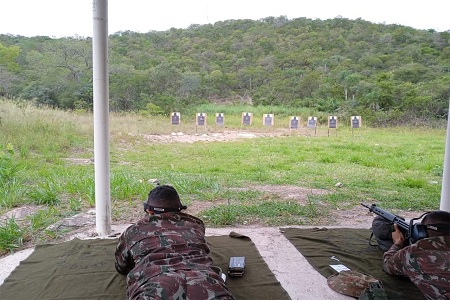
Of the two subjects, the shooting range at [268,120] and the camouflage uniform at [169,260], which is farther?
the shooting range at [268,120]

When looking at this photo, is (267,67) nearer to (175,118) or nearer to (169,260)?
(175,118)

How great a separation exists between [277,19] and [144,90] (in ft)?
22.7

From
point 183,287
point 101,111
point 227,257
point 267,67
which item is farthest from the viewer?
point 267,67

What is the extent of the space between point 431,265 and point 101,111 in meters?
2.49

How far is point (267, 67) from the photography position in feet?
53.9

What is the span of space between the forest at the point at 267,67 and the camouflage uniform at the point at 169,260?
1025 centimetres

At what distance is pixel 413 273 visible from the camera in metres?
2.16

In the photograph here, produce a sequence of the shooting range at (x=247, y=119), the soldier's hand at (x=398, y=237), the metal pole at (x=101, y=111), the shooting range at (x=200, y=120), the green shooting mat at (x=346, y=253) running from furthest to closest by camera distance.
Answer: the shooting range at (x=247, y=119) → the shooting range at (x=200, y=120) → the metal pole at (x=101, y=111) → the soldier's hand at (x=398, y=237) → the green shooting mat at (x=346, y=253)

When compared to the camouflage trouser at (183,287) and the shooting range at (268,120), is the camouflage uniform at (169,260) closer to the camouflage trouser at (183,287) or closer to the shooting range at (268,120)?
the camouflage trouser at (183,287)

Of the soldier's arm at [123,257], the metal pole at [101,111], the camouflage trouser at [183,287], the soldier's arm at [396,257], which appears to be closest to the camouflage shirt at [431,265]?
the soldier's arm at [396,257]

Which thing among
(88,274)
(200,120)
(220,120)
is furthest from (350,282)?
(220,120)

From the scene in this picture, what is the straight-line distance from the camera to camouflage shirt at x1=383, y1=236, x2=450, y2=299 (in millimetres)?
1995

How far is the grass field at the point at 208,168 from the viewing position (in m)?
4.13

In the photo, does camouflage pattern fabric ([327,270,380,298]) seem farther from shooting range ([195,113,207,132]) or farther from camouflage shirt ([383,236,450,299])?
shooting range ([195,113,207,132])
